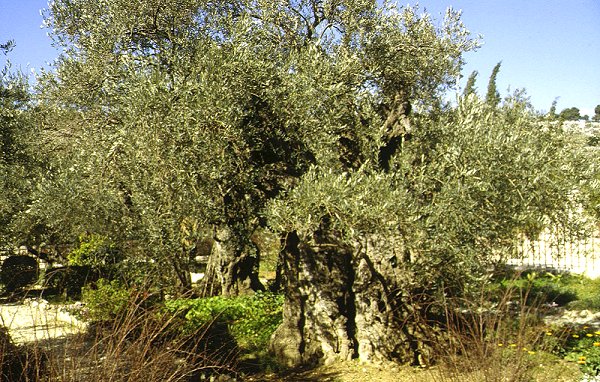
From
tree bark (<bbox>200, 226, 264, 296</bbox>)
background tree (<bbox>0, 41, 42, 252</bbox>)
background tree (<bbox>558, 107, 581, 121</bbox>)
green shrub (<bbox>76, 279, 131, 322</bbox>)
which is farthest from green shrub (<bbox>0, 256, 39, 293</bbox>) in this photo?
background tree (<bbox>558, 107, 581, 121</bbox>)

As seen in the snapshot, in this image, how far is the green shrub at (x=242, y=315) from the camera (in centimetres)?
1116

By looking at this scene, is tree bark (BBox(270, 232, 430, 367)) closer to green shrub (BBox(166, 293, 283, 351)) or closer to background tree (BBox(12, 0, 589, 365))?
background tree (BBox(12, 0, 589, 365))

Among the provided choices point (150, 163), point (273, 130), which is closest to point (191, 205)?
point (150, 163)

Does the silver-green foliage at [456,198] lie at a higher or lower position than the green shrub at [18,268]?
higher

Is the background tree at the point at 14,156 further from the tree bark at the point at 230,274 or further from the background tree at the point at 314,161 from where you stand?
the tree bark at the point at 230,274

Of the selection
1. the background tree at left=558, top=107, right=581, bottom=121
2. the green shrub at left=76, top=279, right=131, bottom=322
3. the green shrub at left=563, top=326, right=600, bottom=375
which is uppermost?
the background tree at left=558, top=107, right=581, bottom=121

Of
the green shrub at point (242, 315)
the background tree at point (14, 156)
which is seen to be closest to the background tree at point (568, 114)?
the green shrub at point (242, 315)

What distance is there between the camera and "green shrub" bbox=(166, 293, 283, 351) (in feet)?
36.6

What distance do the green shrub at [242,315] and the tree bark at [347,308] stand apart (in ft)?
3.18

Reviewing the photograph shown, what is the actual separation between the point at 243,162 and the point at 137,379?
14.8ft

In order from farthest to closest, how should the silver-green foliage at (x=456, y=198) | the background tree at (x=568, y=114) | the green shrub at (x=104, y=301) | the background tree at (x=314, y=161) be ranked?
1. the background tree at (x=568, y=114)
2. the green shrub at (x=104, y=301)
3. the background tree at (x=314, y=161)
4. the silver-green foliage at (x=456, y=198)

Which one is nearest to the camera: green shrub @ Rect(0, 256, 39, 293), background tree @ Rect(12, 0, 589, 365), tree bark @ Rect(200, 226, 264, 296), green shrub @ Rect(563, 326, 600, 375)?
background tree @ Rect(12, 0, 589, 365)

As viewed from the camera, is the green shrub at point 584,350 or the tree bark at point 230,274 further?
the tree bark at point 230,274

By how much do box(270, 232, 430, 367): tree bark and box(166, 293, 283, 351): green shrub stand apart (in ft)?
3.18
